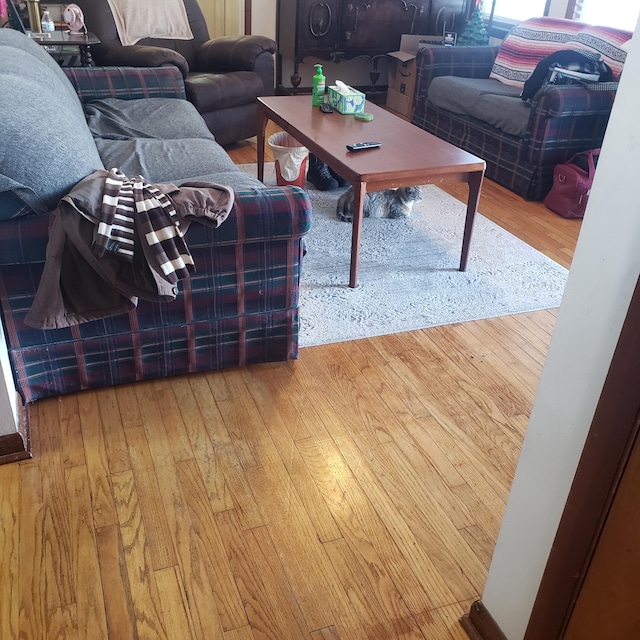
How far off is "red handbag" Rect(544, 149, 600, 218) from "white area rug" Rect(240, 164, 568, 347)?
449 mm

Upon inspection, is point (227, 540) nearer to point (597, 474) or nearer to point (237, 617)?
point (237, 617)

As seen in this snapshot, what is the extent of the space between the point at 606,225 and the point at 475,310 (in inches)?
66.6

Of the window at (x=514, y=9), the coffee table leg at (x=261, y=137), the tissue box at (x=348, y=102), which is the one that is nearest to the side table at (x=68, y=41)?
the coffee table leg at (x=261, y=137)

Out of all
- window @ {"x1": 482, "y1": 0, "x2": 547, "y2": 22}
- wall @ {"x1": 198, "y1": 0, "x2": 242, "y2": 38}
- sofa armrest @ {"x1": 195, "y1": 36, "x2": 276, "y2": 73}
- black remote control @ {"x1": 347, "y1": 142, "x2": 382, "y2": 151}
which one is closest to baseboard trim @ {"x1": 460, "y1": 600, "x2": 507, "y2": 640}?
black remote control @ {"x1": 347, "y1": 142, "x2": 382, "y2": 151}

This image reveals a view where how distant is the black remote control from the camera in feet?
8.86

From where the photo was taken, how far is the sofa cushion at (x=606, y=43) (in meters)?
3.66

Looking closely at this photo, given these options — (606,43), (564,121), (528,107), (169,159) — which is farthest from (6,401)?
(606,43)

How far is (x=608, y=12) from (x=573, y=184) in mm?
1687

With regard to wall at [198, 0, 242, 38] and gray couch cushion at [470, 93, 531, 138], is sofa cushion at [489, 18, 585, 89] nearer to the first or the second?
gray couch cushion at [470, 93, 531, 138]

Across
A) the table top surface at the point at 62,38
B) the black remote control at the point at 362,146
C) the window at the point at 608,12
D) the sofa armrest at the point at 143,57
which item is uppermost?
the window at the point at 608,12

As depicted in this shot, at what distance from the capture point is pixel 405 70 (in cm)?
534

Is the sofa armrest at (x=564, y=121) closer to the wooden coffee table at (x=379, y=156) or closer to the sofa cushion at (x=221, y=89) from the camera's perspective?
the wooden coffee table at (x=379, y=156)

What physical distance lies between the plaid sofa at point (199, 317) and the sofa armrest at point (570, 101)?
2.11m

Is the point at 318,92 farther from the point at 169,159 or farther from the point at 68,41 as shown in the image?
the point at 68,41
